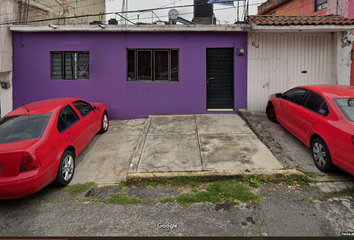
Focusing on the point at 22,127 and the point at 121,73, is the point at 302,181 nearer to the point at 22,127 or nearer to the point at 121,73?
the point at 22,127

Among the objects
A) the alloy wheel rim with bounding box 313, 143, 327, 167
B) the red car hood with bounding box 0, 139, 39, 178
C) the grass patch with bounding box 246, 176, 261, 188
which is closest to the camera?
the red car hood with bounding box 0, 139, 39, 178

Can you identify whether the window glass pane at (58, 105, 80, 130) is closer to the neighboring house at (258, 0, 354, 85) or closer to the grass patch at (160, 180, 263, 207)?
the grass patch at (160, 180, 263, 207)

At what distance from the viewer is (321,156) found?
191 inches

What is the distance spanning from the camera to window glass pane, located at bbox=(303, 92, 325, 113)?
17.0 feet

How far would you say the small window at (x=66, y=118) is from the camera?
4817 millimetres

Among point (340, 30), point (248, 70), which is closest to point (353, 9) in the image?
point (340, 30)

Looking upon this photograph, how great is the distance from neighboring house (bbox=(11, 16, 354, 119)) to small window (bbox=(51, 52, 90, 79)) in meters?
0.04

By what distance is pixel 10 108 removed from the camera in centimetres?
885

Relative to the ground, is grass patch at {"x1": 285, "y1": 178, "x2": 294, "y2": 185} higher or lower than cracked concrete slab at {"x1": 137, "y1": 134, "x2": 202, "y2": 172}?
lower

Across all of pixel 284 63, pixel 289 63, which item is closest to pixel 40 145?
pixel 284 63

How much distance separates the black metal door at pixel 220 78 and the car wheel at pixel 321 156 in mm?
4206

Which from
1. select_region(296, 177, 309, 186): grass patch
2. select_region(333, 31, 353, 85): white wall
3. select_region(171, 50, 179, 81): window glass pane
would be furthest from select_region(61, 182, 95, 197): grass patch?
select_region(333, 31, 353, 85): white wall

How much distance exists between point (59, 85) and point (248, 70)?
283 inches

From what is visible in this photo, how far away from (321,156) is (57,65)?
9100 mm
